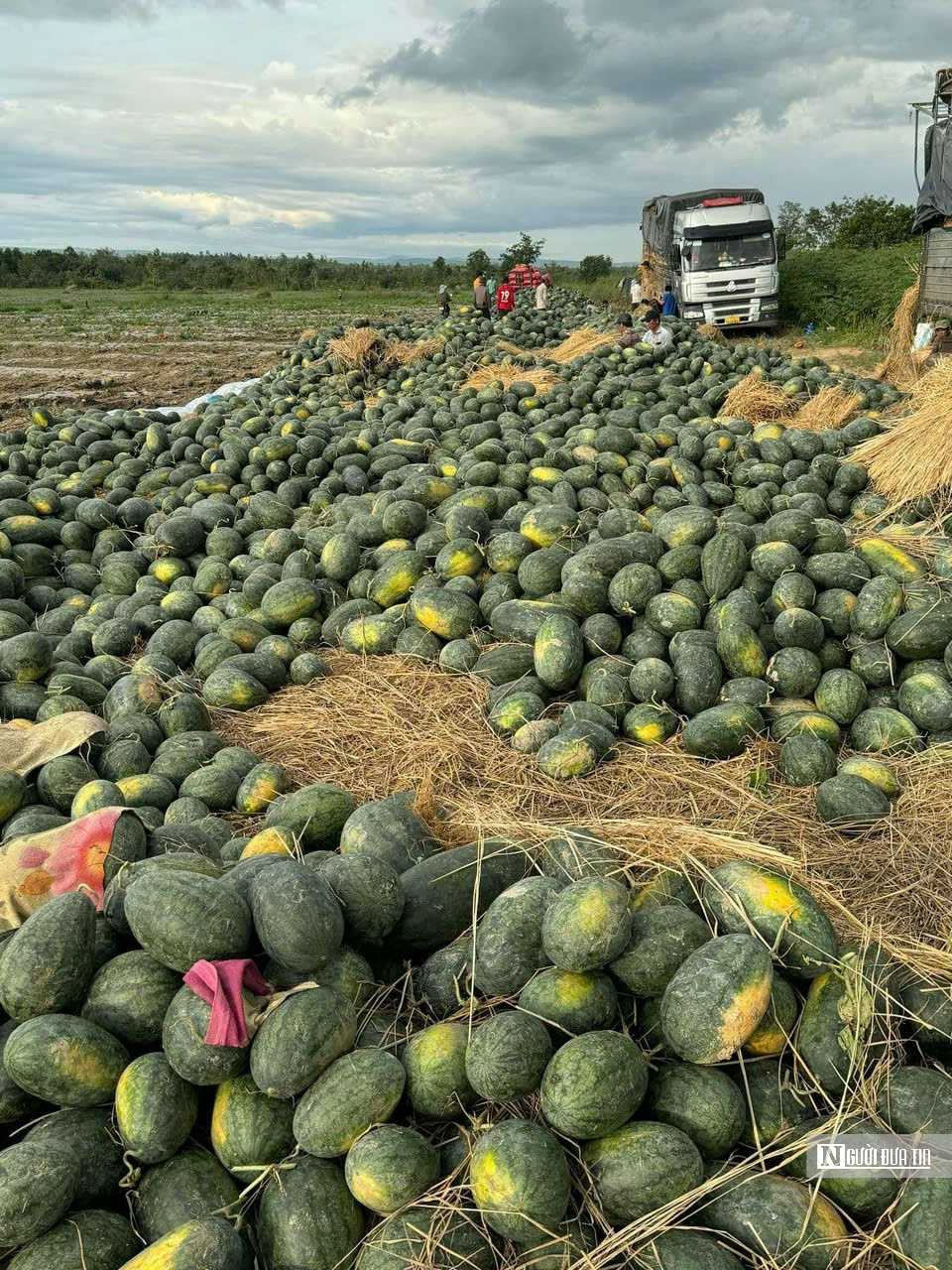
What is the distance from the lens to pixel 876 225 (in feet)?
149

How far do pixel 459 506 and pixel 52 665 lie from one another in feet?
10.7

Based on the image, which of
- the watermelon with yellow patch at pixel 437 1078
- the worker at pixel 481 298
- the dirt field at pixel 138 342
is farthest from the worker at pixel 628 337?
the watermelon with yellow patch at pixel 437 1078

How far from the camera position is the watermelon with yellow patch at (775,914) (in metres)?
2.75

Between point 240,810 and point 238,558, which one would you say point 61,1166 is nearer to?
point 240,810

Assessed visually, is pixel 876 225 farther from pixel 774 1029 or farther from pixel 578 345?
pixel 774 1029

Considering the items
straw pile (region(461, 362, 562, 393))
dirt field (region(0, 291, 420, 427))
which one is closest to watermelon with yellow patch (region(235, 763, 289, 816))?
straw pile (region(461, 362, 562, 393))

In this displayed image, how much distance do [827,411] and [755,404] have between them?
776 mm

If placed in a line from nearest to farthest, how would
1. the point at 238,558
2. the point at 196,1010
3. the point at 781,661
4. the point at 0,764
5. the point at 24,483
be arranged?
the point at 196,1010, the point at 0,764, the point at 781,661, the point at 238,558, the point at 24,483

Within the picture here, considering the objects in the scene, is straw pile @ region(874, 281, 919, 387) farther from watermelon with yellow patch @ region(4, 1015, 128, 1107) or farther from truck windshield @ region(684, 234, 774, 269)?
watermelon with yellow patch @ region(4, 1015, 128, 1107)

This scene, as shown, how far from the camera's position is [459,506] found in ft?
21.7

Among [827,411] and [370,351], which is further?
[370,351]

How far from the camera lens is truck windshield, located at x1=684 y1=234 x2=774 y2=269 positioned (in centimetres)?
2234

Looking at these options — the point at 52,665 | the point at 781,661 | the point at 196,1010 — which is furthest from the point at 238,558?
the point at 196,1010

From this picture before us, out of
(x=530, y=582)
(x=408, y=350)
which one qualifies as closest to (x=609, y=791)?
(x=530, y=582)
